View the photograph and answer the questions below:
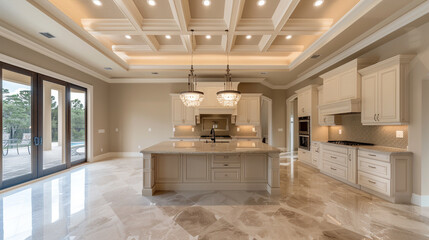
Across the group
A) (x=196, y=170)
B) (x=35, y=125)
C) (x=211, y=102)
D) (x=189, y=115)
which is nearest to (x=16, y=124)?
(x=35, y=125)

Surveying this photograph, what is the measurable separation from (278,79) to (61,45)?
21.2 feet

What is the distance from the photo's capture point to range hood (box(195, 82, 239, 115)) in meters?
6.22

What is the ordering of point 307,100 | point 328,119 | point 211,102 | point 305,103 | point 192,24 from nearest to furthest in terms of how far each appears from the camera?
point 192,24 < point 328,119 < point 307,100 < point 305,103 < point 211,102

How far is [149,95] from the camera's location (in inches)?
272

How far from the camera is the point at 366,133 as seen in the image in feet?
13.0

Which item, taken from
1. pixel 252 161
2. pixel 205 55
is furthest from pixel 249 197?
pixel 205 55

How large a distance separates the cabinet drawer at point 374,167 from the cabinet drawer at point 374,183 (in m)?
0.07

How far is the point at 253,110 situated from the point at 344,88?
293 cm

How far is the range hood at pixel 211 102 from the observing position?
6.22 metres

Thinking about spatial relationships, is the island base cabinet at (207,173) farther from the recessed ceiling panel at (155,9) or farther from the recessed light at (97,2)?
the recessed light at (97,2)

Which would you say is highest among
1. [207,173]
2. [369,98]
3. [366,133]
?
[369,98]

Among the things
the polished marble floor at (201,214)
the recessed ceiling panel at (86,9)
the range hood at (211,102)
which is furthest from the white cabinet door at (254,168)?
the recessed ceiling panel at (86,9)

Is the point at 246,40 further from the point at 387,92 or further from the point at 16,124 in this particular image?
the point at 16,124

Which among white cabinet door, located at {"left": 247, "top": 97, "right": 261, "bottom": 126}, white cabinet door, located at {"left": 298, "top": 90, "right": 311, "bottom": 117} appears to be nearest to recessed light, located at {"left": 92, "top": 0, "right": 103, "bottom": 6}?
white cabinet door, located at {"left": 247, "top": 97, "right": 261, "bottom": 126}
